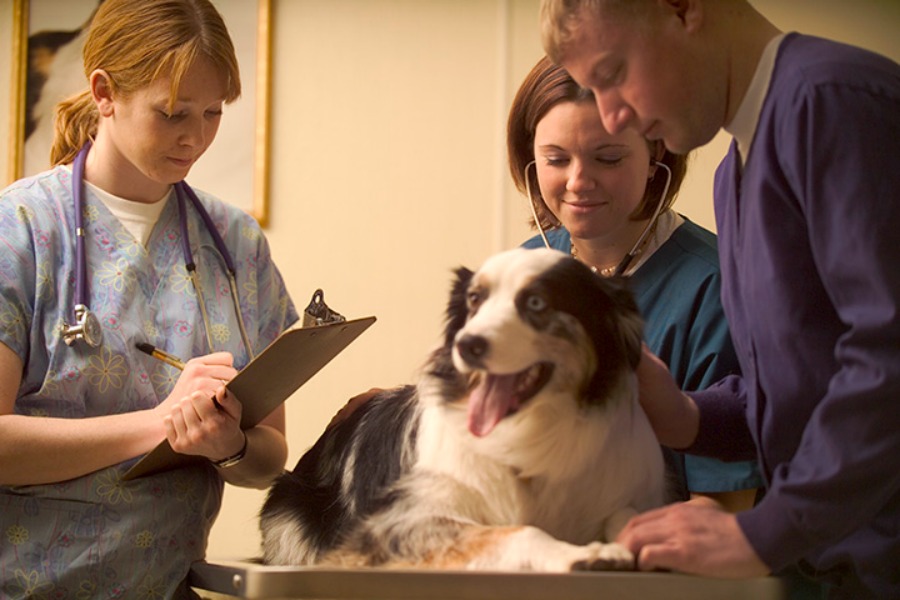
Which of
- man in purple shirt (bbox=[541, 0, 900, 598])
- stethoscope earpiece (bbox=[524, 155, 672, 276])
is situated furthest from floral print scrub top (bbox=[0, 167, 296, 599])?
man in purple shirt (bbox=[541, 0, 900, 598])

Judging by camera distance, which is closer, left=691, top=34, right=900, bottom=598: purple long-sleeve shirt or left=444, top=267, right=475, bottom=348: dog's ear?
left=691, top=34, right=900, bottom=598: purple long-sleeve shirt

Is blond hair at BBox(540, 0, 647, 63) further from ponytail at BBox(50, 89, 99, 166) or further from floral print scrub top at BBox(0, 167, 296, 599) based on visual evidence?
ponytail at BBox(50, 89, 99, 166)

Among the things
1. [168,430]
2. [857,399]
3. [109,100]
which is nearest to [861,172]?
[857,399]

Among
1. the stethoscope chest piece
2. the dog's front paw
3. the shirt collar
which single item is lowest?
the dog's front paw

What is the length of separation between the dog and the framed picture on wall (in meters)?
1.91

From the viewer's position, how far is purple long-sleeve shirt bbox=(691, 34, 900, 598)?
1.00 metres

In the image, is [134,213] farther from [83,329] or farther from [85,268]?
[83,329]

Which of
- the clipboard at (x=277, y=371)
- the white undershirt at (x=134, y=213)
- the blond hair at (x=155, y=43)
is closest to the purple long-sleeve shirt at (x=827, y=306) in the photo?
the clipboard at (x=277, y=371)

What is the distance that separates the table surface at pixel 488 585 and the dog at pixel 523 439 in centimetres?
2

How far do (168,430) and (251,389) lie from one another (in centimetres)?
16

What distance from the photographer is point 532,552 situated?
1.07 metres

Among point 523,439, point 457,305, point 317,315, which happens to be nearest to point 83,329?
point 317,315

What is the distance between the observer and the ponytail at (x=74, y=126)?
6.03ft

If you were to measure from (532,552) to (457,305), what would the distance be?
1.02ft
